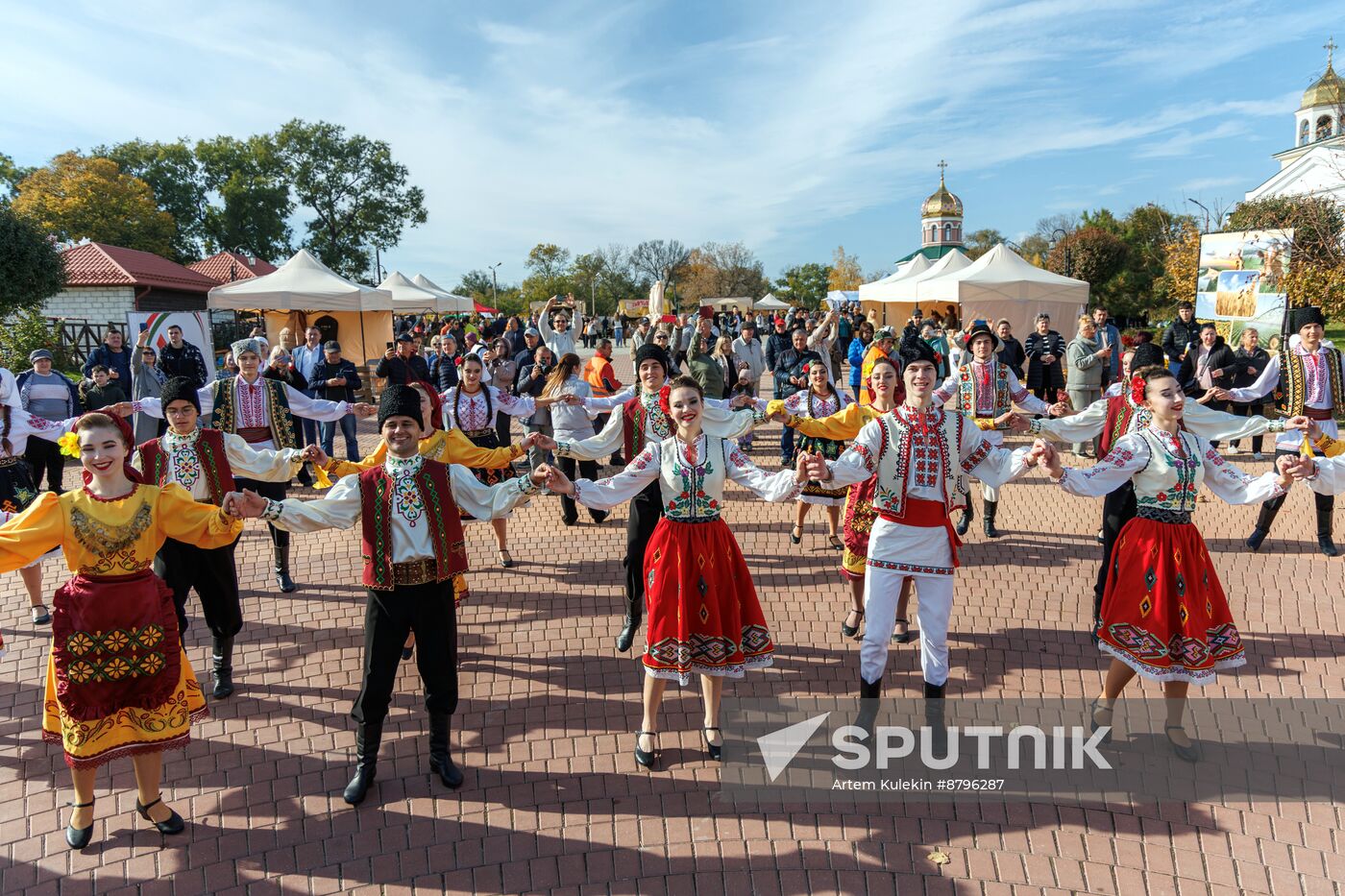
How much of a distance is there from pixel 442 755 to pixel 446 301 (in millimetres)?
23597

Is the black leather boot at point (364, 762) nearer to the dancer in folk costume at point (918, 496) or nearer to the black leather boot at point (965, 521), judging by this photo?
the dancer in folk costume at point (918, 496)

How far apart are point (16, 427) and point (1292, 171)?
59740mm

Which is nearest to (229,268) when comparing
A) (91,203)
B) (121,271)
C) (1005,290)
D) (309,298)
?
(91,203)

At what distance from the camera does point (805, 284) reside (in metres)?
78.7

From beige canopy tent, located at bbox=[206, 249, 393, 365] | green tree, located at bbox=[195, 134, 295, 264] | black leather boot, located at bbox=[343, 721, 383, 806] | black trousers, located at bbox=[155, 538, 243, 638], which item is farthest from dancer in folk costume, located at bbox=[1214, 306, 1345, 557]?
green tree, located at bbox=[195, 134, 295, 264]

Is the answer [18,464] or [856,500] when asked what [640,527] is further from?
[18,464]

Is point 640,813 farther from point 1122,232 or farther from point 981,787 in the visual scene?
point 1122,232

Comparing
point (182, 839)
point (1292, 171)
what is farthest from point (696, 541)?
point (1292, 171)

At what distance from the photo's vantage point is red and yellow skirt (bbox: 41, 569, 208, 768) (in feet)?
12.3

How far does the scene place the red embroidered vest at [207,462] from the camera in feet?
17.8

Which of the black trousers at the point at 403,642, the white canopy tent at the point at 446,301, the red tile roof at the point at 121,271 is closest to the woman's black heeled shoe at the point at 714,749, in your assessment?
the black trousers at the point at 403,642

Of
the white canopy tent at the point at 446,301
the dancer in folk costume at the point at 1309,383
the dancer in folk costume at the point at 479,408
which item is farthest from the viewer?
the white canopy tent at the point at 446,301

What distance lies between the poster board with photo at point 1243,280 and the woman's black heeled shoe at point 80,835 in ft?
60.5

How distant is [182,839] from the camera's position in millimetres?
3914
